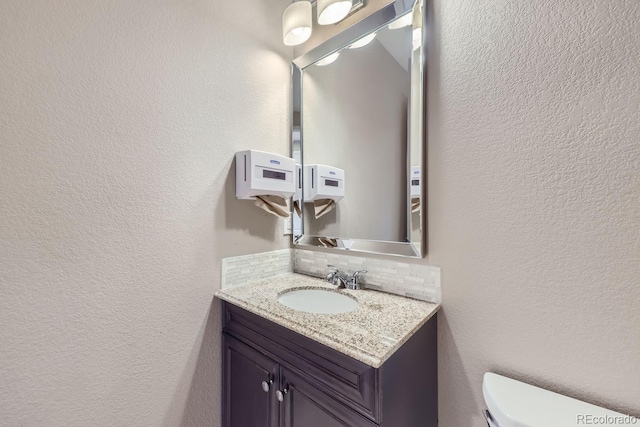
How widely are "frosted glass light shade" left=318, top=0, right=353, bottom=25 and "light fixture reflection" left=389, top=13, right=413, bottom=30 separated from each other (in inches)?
8.3

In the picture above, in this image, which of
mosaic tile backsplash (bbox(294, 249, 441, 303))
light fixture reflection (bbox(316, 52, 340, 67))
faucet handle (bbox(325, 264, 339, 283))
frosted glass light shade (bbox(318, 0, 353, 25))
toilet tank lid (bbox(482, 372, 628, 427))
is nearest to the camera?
toilet tank lid (bbox(482, 372, 628, 427))

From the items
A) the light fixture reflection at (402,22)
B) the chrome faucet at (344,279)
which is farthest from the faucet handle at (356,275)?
the light fixture reflection at (402,22)

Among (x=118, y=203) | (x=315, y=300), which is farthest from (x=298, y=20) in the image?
(x=315, y=300)

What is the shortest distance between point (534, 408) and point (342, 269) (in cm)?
80

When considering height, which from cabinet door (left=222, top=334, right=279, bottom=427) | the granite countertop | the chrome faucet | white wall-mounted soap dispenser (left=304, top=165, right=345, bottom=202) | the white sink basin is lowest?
cabinet door (left=222, top=334, right=279, bottom=427)

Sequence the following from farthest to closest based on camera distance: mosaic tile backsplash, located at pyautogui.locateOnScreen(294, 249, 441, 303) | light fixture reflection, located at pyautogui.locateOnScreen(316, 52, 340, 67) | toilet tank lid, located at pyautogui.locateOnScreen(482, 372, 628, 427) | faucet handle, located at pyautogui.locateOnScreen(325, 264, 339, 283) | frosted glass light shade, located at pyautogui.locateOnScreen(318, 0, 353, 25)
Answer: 1. light fixture reflection, located at pyautogui.locateOnScreen(316, 52, 340, 67)
2. faucet handle, located at pyautogui.locateOnScreen(325, 264, 339, 283)
3. frosted glass light shade, located at pyautogui.locateOnScreen(318, 0, 353, 25)
4. mosaic tile backsplash, located at pyautogui.locateOnScreen(294, 249, 441, 303)
5. toilet tank lid, located at pyautogui.locateOnScreen(482, 372, 628, 427)

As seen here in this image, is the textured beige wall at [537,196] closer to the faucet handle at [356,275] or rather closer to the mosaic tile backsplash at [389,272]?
the mosaic tile backsplash at [389,272]

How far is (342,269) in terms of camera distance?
4.25ft

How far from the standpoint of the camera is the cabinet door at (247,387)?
0.95m

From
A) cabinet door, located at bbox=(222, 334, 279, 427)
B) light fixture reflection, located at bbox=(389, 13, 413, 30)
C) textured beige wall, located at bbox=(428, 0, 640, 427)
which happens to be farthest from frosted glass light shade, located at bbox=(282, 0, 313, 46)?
cabinet door, located at bbox=(222, 334, 279, 427)

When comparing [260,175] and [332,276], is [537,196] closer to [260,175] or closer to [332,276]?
[332,276]

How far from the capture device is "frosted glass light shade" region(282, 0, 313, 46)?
3.94 feet

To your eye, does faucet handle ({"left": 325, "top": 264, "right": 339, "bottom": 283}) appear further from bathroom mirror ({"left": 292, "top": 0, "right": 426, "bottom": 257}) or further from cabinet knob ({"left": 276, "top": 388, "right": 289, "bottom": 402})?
cabinet knob ({"left": 276, "top": 388, "right": 289, "bottom": 402})

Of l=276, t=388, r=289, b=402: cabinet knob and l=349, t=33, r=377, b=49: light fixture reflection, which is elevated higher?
l=349, t=33, r=377, b=49: light fixture reflection
